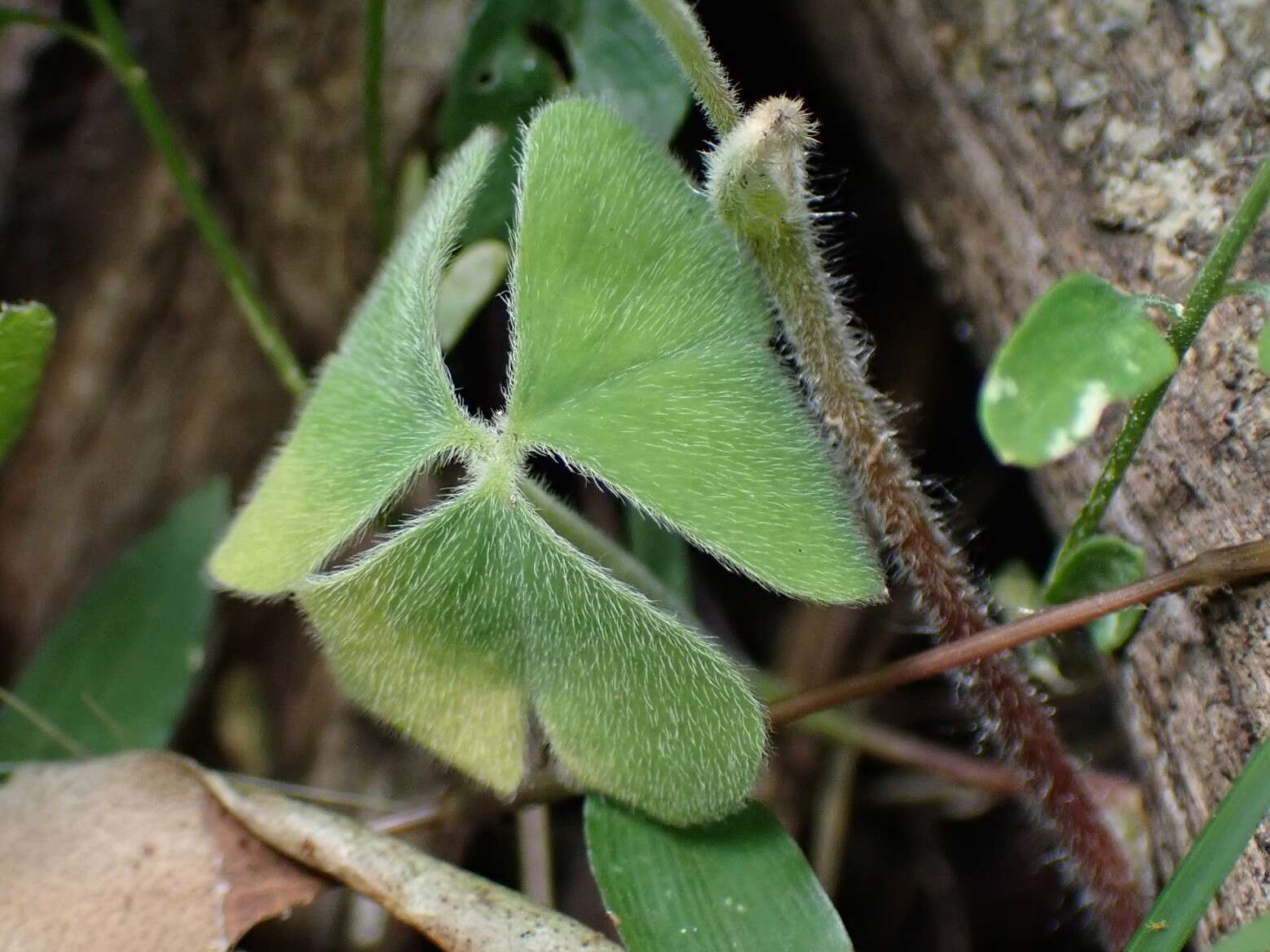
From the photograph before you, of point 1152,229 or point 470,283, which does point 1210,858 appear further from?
point 470,283

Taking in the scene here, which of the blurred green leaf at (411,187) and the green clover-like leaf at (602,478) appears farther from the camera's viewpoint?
the blurred green leaf at (411,187)

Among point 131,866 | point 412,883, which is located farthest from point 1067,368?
point 131,866

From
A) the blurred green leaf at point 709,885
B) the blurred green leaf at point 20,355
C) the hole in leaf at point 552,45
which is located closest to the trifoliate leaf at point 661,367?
the blurred green leaf at point 709,885

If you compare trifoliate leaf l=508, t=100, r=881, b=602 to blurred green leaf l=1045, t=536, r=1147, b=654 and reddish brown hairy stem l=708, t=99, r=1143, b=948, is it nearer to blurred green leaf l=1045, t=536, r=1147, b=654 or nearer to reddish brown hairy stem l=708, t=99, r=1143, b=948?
reddish brown hairy stem l=708, t=99, r=1143, b=948

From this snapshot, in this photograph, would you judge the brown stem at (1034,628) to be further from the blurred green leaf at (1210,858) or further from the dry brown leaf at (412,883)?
the dry brown leaf at (412,883)

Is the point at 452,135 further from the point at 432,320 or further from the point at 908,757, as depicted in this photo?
the point at 908,757
